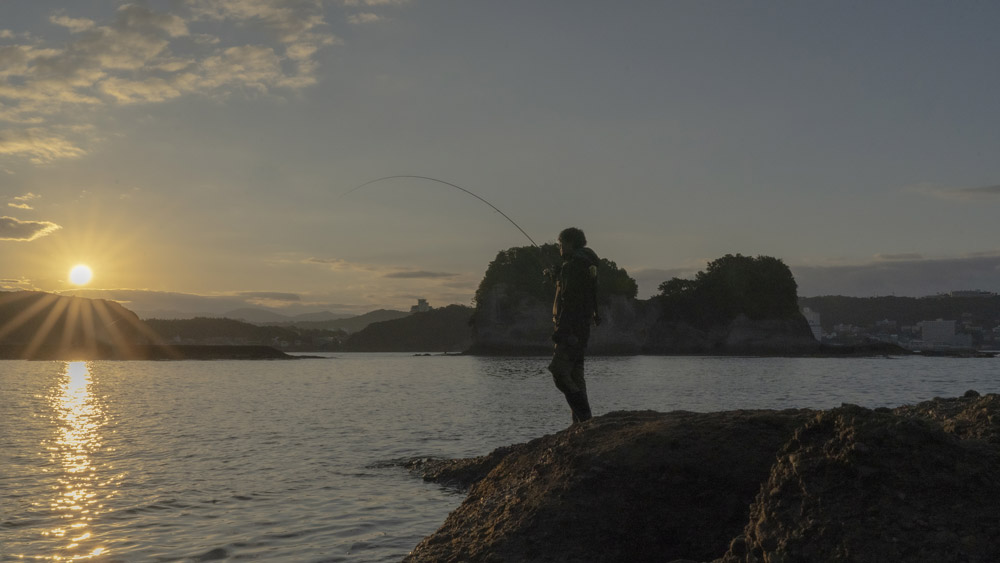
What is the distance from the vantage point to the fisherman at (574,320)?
30.5 feet

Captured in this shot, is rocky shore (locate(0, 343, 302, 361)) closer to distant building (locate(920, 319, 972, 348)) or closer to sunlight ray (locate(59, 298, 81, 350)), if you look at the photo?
sunlight ray (locate(59, 298, 81, 350))

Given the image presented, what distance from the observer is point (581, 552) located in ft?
16.2

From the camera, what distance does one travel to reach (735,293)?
118062 mm

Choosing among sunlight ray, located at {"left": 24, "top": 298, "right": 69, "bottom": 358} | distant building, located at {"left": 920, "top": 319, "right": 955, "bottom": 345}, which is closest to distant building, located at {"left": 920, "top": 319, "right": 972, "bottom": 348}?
distant building, located at {"left": 920, "top": 319, "right": 955, "bottom": 345}

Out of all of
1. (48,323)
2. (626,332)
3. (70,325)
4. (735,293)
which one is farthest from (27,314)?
(735,293)

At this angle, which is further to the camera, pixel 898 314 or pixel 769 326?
pixel 898 314

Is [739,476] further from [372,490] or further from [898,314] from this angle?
[898,314]

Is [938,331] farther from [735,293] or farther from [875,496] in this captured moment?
[875,496]

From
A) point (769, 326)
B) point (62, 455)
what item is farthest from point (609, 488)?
point (769, 326)

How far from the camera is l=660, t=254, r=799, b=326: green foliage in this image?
11738cm

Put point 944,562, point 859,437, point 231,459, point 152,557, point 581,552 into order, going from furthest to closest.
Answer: point 231,459
point 152,557
point 581,552
point 859,437
point 944,562

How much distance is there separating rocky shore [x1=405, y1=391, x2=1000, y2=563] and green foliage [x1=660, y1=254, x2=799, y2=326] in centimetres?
11488

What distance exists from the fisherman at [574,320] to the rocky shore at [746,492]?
1.55 m

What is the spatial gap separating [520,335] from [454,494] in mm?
109984
